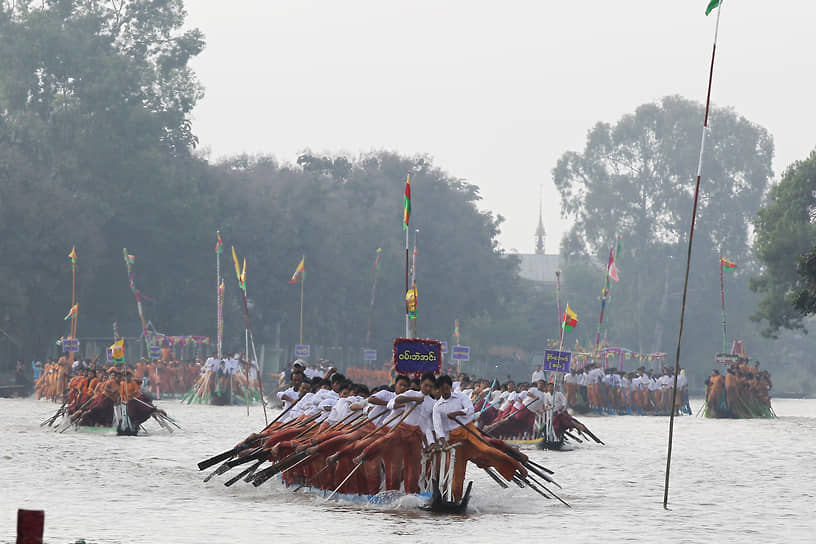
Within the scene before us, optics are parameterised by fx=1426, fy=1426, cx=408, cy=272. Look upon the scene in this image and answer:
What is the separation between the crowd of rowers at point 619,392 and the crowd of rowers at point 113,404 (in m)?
21.4

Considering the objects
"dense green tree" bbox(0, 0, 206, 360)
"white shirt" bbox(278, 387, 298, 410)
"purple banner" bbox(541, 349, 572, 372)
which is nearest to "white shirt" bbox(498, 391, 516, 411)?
"purple banner" bbox(541, 349, 572, 372)

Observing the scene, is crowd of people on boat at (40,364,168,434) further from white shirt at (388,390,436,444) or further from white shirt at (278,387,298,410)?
white shirt at (388,390,436,444)

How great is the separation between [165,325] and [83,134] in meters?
10.3

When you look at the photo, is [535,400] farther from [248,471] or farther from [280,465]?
[280,465]

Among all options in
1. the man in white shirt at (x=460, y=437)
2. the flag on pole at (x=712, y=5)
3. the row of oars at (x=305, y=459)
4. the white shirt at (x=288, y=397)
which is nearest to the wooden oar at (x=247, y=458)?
the row of oars at (x=305, y=459)

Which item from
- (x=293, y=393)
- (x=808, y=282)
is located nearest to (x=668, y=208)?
(x=808, y=282)

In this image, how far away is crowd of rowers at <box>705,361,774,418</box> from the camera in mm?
48656

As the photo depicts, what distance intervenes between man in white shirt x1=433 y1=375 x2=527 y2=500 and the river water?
1.81ft

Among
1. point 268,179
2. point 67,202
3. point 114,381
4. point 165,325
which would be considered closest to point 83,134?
point 67,202

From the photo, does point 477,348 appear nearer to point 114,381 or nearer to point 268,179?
point 268,179

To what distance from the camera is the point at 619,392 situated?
5309cm

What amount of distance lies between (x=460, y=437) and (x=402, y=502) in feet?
3.58

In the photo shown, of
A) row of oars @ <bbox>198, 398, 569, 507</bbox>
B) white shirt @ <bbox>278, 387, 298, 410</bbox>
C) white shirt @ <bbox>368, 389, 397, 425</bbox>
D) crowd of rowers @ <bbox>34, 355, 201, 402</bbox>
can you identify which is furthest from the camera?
crowd of rowers @ <bbox>34, 355, 201, 402</bbox>

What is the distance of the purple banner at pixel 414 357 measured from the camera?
739 inches
